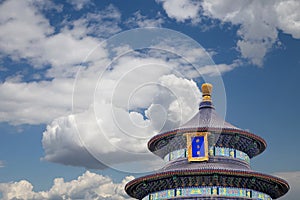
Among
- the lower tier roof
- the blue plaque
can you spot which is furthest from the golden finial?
the lower tier roof

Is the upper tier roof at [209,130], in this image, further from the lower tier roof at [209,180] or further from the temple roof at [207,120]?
the lower tier roof at [209,180]

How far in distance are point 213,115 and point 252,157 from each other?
22.6ft

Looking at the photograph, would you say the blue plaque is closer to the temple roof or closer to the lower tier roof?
the temple roof

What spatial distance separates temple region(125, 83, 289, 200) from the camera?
43.8 metres

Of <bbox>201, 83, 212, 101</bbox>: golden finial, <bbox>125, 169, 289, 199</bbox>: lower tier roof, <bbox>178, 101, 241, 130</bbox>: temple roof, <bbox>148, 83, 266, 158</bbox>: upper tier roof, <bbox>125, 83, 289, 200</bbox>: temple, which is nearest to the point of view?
<bbox>125, 169, 289, 199</bbox>: lower tier roof

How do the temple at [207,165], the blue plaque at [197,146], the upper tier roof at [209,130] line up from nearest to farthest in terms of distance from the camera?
1. the temple at [207,165]
2. the blue plaque at [197,146]
3. the upper tier roof at [209,130]

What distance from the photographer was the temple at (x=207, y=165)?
1724 inches

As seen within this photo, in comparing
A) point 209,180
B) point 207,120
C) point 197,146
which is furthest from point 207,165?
point 207,120

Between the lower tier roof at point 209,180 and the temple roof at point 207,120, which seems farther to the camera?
the temple roof at point 207,120

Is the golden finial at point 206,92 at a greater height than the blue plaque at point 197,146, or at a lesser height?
greater

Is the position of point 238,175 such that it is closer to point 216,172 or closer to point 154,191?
point 216,172

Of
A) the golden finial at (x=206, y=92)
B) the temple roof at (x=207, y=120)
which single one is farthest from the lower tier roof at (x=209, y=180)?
the golden finial at (x=206, y=92)

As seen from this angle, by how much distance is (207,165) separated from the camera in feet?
147

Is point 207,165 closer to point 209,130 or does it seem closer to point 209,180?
point 209,180
